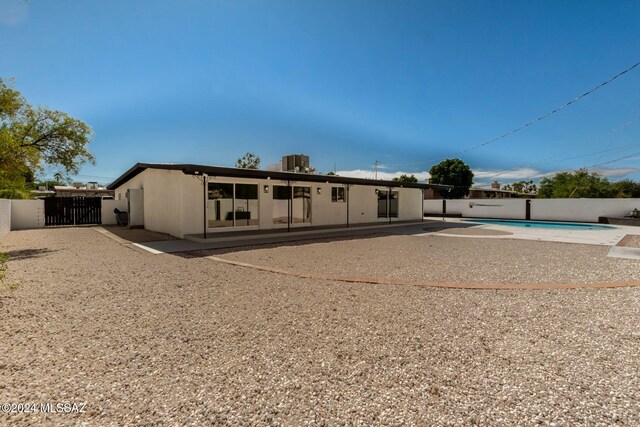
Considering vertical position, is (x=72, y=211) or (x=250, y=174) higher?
(x=250, y=174)

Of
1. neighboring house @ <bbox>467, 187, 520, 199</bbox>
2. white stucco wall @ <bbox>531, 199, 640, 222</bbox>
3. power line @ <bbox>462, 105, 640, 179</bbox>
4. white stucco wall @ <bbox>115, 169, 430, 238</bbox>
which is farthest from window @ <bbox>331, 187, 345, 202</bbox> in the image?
neighboring house @ <bbox>467, 187, 520, 199</bbox>

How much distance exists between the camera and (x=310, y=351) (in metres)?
2.74

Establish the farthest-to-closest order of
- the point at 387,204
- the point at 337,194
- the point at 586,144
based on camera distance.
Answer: the point at 586,144 < the point at 387,204 < the point at 337,194

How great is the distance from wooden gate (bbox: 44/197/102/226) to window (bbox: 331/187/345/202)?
1360 cm

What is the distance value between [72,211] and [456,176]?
3620 cm

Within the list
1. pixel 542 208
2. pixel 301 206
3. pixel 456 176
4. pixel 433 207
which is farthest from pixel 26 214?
pixel 456 176

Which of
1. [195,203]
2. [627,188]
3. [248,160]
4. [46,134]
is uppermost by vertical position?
[248,160]

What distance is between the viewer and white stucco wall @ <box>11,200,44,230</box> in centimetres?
1495

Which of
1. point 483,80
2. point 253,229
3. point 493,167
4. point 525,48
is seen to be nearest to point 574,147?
point 483,80

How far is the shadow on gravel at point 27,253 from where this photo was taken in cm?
730

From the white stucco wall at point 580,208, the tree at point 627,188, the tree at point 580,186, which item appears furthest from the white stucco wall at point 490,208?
the tree at point 627,188

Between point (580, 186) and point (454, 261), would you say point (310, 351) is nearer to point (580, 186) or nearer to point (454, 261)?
point (454, 261)

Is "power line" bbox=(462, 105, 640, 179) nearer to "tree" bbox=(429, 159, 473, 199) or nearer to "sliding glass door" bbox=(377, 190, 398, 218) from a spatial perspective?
"tree" bbox=(429, 159, 473, 199)

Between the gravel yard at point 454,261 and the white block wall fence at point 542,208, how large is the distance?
1356 cm
